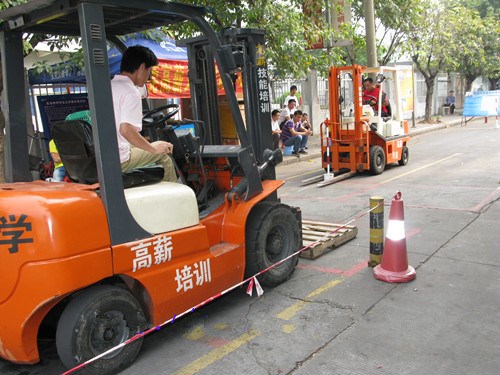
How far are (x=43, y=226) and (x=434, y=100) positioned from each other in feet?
110

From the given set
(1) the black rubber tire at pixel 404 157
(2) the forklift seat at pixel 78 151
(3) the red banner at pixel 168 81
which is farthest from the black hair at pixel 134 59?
(1) the black rubber tire at pixel 404 157

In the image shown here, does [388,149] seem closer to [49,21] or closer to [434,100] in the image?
[49,21]

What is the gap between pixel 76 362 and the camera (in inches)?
117

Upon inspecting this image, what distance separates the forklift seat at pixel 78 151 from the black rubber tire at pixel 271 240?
1.17m

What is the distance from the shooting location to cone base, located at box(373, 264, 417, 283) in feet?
14.8

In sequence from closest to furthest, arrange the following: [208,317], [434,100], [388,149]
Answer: [208,317]
[388,149]
[434,100]

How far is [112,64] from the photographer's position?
7.63 meters

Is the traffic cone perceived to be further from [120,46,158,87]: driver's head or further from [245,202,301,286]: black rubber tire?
[120,46,158,87]: driver's head

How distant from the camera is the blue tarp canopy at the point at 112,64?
25.1 ft

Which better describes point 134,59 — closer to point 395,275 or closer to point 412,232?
point 395,275

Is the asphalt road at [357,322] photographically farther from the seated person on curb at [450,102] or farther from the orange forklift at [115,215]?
the seated person on curb at [450,102]

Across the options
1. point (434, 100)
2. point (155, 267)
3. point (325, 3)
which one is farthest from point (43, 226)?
point (434, 100)

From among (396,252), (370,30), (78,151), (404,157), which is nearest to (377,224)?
(396,252)

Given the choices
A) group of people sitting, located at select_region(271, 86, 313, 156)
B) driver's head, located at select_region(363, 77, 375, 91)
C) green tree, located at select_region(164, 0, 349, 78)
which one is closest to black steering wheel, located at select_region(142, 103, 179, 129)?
green tree, located at select_region(164, 0, 349, 78)
